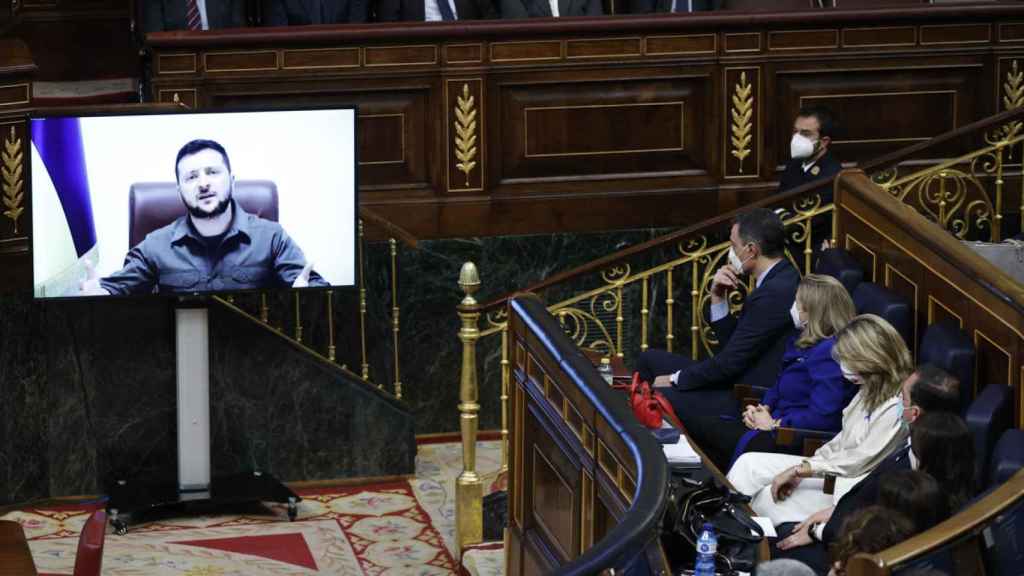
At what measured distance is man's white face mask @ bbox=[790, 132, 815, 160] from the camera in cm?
865

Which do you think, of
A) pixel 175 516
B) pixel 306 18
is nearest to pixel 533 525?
pixel 175 516

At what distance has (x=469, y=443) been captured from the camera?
7680mm

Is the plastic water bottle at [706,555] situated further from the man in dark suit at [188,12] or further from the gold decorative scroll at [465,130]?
the man in dark suit at [188,12]

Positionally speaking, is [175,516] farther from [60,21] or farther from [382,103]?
[60,21]

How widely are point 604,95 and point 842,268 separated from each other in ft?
9.18

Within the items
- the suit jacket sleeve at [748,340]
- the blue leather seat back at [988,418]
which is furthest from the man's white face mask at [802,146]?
the blue leather seat back at [988,418]

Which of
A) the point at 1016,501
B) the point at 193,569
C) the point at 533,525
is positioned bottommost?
the point at 193,569

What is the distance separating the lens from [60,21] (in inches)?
466

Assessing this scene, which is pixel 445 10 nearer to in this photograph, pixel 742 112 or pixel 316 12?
pixel 316 12

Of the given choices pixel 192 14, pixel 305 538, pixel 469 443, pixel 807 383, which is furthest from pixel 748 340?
pixel 192 14

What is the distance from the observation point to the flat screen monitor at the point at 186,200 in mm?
7883

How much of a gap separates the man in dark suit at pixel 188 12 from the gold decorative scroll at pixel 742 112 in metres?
2.81

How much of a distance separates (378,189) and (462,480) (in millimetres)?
2291

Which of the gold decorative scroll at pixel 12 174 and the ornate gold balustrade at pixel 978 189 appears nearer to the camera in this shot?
the gold decorative scroll at pixel 12 174
